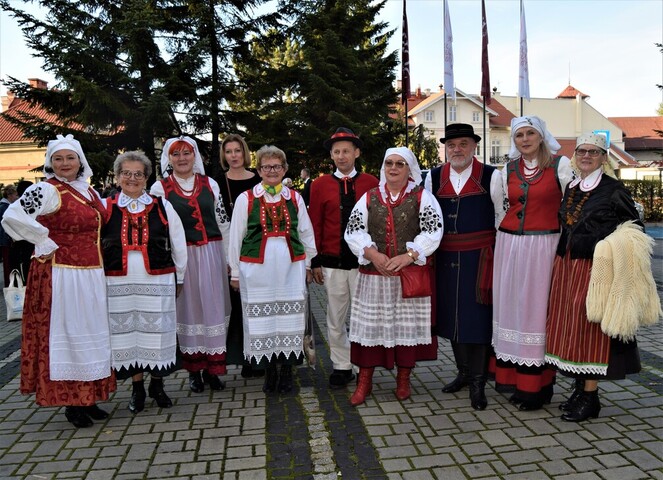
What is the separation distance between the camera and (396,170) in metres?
3.99

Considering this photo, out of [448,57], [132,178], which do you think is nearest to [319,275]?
[132,178]

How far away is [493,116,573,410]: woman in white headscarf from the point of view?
3.76 metres

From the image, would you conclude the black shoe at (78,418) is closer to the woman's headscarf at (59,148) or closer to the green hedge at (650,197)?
the woman's headscarf at (59,148)

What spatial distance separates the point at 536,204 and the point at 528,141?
1.49ft

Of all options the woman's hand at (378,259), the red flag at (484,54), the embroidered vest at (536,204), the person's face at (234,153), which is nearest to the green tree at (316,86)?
the red flag at (484,54)

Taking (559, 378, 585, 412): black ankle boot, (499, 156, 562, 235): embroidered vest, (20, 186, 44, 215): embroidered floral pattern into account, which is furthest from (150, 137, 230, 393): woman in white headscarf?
(559, 378, 585, 412): black ankle boot

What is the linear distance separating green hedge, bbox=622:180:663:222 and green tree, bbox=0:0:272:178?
1598cm

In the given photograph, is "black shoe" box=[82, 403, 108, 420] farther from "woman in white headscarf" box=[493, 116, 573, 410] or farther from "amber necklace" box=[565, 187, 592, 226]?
"amber necklace" box=[565, 187, 592, 226]

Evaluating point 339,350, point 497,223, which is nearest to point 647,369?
point 497,223

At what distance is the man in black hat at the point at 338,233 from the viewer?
4.48 metres

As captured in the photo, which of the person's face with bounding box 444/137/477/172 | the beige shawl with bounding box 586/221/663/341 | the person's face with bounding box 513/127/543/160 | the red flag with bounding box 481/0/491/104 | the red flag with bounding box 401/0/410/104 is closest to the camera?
the beige shawl with bounding box 586/221/663/341

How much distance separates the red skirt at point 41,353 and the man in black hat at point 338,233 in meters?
1.95

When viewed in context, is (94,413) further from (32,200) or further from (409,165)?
(409,165)

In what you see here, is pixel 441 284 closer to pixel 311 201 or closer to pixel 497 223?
pixel 497 223
